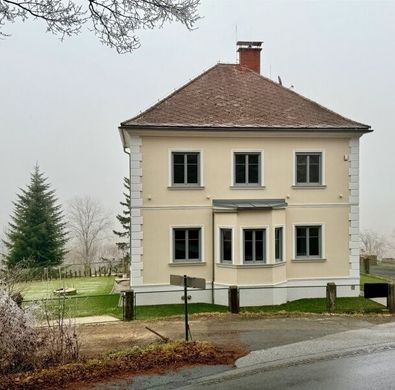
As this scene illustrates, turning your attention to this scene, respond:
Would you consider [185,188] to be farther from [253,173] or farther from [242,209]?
[253,173]

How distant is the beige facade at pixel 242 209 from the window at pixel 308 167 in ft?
0.59

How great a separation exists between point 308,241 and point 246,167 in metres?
3.99

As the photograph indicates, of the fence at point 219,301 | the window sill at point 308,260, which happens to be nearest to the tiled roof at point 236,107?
the window sill at point 308,260

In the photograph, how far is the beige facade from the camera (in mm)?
19453

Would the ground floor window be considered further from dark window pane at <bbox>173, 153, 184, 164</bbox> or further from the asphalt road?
the asphalt road

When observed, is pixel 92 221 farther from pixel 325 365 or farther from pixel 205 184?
pixel 325 365

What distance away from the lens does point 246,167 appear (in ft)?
66.8

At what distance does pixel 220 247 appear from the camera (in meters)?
19.8

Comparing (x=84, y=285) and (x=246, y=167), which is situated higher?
(x=246, y=167)

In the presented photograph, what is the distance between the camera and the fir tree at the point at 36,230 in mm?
38312

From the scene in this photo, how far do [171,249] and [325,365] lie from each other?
11042 millimetres

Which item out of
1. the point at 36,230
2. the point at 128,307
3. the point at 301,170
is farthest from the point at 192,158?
the point at 36,230

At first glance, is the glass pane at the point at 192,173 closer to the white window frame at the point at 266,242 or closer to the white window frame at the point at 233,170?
the white window frame at the point at 233,170

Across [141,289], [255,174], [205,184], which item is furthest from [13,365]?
[255,174]
